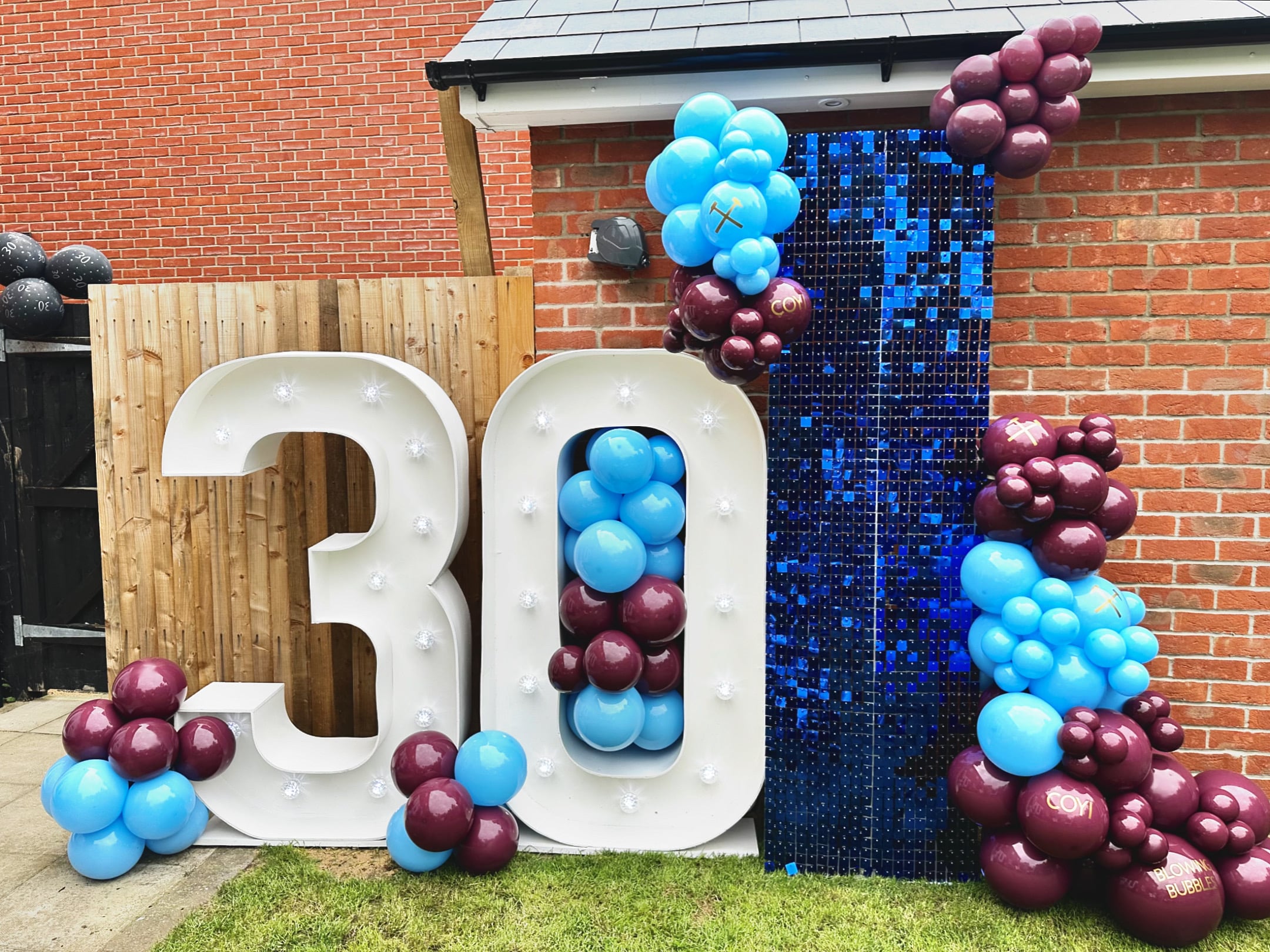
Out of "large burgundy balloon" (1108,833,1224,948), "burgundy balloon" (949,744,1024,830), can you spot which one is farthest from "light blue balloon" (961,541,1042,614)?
"large burgundy balloon" (1108,833,1224,948)

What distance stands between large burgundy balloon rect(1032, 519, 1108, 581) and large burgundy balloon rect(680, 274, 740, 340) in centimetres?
116

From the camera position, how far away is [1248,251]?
2.81 metres

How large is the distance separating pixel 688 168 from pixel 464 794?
2.11 m

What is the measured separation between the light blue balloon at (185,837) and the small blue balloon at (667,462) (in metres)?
2.04

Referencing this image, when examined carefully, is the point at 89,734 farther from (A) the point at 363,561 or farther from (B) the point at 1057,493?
(B) the point at 1057,493

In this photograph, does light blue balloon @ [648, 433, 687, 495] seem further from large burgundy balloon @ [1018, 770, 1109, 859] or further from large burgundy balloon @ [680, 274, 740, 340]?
large burgundy balloon @ [1018, 770, 1109, 859]

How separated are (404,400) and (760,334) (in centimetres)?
134

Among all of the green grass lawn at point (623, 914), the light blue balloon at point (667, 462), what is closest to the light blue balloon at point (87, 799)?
the green grass lawn at point (623, 914)

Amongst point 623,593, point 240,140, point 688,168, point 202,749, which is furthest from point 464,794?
point 240,140

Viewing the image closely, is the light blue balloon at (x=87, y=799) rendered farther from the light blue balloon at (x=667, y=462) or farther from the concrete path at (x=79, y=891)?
the light blue balloon at (x=667, y=462)

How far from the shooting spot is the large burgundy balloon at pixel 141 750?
281cm

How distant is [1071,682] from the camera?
8.09 feet

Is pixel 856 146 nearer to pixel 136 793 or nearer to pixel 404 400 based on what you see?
pixel 404 400

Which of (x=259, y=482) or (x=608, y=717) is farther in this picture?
(x=259, y=482)
